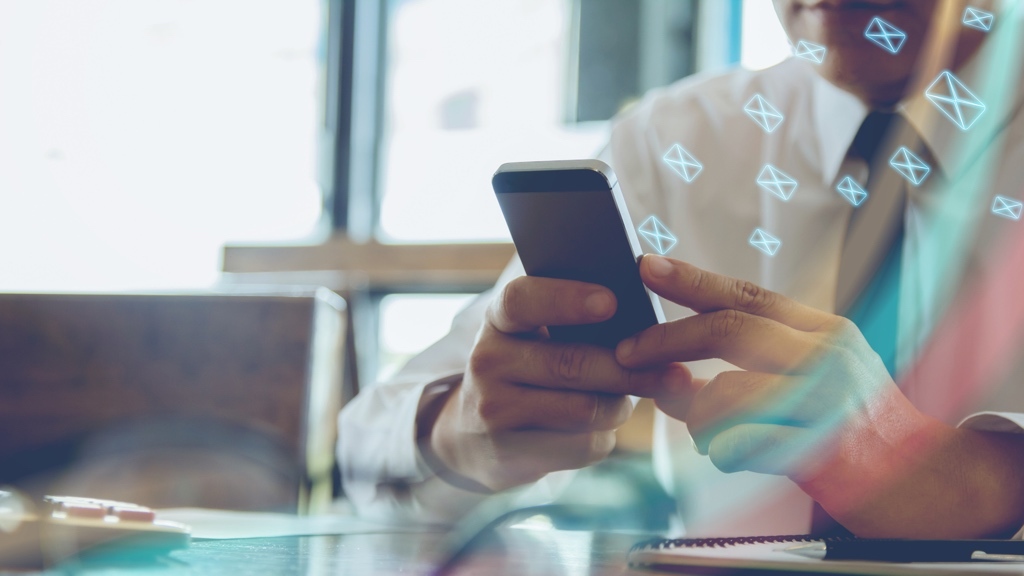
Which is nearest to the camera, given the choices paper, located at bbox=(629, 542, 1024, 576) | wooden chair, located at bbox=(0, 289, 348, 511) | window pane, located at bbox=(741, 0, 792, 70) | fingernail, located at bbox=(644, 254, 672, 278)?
paper, located at bbox=(629, 542, 1024, 576)

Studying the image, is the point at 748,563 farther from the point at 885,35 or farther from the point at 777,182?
the point at 777,182

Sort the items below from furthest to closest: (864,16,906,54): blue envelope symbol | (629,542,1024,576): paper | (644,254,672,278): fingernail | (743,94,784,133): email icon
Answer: (743,94,784,133): email icon
(864,16,906,54): blue envelope symbol
(644,254,672,278): fingernail
(629,542,1024,576): paper

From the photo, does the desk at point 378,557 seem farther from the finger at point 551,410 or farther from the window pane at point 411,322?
the window pane at point 411,322

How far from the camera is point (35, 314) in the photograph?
4.38 feet

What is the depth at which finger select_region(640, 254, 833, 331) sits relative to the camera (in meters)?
0.49

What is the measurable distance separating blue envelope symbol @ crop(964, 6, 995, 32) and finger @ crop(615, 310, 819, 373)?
483mm

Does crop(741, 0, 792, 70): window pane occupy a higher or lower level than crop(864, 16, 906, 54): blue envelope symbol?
higher

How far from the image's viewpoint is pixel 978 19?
0.80 metres

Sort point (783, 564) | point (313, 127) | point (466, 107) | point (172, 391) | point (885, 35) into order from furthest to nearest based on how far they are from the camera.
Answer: point (313, 127)
point (466, 107)
point (172, 391)
point (885, 35)
point (783, 564)

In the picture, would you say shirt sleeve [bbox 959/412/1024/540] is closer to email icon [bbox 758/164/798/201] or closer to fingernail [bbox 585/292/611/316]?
fingernail [bbox 585/292/611/316]

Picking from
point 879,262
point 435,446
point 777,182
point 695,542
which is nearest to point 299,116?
point 777,182

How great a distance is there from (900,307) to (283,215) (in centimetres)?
201

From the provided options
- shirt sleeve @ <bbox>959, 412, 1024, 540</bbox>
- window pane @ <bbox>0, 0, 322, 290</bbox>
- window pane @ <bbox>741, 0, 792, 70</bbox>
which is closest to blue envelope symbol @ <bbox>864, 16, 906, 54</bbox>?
shirt sleeve @ <bbox>959, 412, 1024, 540</bbox>

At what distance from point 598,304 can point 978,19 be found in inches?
22.5
